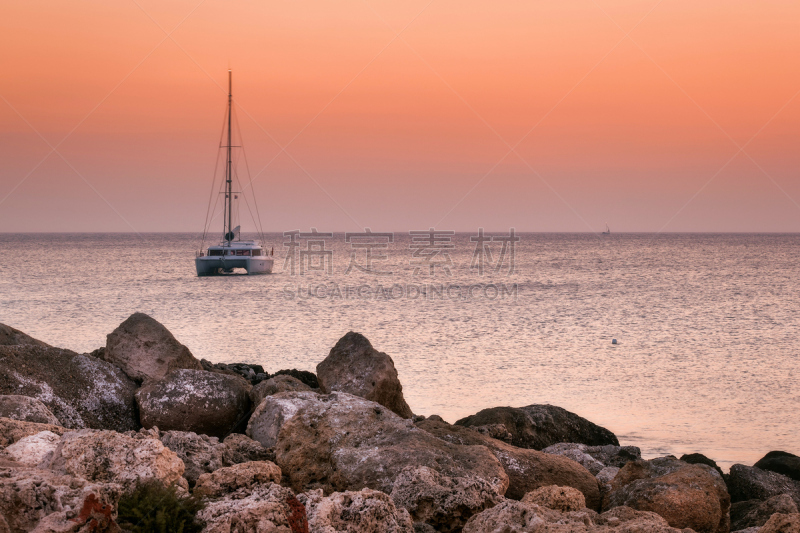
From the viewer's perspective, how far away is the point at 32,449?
4652 mm

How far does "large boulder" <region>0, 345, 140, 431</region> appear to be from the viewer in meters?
7.53

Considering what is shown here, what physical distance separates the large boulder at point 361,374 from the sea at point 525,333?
15.4 ft

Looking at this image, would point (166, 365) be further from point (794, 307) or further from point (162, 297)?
point (794, 307)

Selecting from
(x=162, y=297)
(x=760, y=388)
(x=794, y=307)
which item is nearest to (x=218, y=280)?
(x=162, y=297)

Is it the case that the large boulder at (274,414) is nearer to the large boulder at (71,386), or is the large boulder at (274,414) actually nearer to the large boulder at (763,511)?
the large boulder at (71,386)

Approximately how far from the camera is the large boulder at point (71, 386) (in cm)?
753

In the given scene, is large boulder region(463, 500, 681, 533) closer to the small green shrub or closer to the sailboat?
the small green shrub

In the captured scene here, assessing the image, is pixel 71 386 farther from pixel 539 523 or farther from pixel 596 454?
pixel 596 454

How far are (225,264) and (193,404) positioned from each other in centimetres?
4396

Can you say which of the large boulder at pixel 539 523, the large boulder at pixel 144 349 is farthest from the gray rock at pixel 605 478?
the large boulder at pixel 144 349

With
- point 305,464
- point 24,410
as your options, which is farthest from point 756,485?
point 24,410

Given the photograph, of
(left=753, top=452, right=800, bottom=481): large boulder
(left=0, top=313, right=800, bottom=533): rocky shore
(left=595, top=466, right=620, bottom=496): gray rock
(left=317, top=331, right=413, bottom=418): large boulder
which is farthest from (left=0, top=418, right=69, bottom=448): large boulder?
(left=753, top=452, right=800, bottom=481): large boulder

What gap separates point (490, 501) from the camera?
4797 mm

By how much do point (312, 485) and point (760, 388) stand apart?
14373 mm
